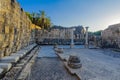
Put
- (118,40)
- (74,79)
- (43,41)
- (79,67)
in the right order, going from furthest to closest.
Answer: (43,41)
(118,40)
(79,67)
(74,79)

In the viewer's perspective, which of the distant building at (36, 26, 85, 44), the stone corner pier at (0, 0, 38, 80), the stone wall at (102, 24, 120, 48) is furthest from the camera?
the distant building at (36, 26, 85, 44)

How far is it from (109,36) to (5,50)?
382 inches

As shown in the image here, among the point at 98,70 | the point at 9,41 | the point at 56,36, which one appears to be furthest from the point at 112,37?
the point at 9,41

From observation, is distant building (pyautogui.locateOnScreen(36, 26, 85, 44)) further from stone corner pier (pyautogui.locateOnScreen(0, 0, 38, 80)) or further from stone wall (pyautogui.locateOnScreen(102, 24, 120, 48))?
stone corner pier (pyautogui.locateOnScreen(0, 0, 38, 80))

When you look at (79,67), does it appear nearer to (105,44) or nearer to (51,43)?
(105,44)

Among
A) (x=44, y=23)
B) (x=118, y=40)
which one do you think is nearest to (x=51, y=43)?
(x=118, y=40)

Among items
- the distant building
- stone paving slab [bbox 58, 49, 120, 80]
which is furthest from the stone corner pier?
the distant building

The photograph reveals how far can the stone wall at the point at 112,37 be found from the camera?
11.3m

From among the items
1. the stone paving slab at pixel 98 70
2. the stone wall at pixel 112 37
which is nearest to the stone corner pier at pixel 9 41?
the stone paving slab at pixel 98 70

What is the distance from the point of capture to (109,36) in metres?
12.9

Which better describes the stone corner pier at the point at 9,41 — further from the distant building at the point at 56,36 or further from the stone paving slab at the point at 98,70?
the distant building at the point at 56,36

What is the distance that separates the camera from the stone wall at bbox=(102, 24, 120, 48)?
37.2 ft

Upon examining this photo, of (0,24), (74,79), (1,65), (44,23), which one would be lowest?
(74,79)

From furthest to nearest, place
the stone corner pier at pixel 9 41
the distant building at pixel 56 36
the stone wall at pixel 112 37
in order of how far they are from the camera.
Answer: the distant building at pixel 56 36 → the stone wall at pixel 112 37 → the stone corner pier at pixel 9 41
